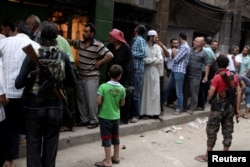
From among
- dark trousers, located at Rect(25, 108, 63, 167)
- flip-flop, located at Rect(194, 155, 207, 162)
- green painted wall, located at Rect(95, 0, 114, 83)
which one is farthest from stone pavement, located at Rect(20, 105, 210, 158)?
flip-flop, located at Rect(194, 155, 207, 162)

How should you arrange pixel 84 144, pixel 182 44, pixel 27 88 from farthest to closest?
pixel 182 44
pixel 84 144
pixel 27 88

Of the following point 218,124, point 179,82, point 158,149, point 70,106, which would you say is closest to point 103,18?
point 179,82

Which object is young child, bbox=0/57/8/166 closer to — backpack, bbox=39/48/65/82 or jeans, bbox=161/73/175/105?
backpack, bbox=39/48/65/82

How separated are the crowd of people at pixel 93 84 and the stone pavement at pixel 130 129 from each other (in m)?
0.16

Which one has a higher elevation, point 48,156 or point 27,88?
point 27,88

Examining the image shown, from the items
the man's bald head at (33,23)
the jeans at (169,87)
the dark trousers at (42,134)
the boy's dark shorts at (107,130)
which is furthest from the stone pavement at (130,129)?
the man's bald head at (33,23)

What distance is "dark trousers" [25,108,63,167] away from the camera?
4.09 metres

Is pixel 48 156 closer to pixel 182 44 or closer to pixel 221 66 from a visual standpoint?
pixel 221 66

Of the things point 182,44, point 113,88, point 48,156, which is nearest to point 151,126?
point 182,44

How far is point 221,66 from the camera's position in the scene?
5.90m

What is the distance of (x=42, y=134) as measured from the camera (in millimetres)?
4219

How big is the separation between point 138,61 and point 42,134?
363 cm

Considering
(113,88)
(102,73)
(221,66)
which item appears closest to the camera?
(113,88)

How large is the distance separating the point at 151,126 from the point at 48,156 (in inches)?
155
